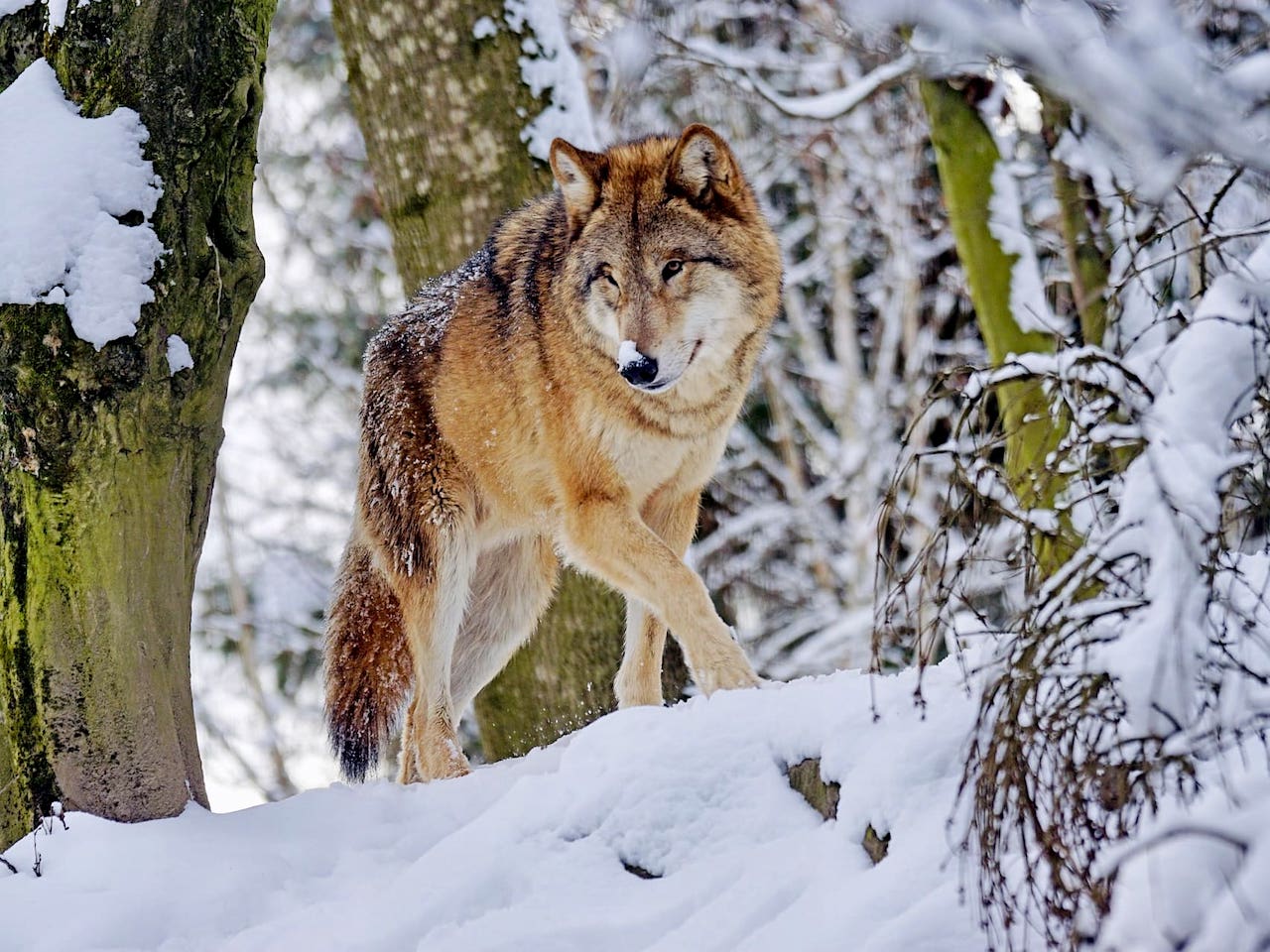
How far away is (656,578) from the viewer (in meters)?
4.70

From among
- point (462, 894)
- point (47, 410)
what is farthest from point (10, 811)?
point (462, 894)

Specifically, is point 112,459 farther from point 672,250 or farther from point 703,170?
point 703,170

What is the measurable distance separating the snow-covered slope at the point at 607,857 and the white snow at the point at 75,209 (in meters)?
1.36

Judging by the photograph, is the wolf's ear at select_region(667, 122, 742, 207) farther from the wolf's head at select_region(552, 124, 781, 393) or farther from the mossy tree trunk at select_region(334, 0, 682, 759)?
the mossy tree trunk at select_region(334, 0, 682, 759)

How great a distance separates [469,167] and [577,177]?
1.38 m

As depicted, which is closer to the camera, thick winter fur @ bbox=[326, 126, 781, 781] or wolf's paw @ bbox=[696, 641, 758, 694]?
wolf's paw @ bbox=[696, 641, 758, 694]

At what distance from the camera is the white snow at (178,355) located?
374 cm

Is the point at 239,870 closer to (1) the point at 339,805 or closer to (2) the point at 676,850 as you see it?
(1) the point at 339,805

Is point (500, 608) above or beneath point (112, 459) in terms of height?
beneath

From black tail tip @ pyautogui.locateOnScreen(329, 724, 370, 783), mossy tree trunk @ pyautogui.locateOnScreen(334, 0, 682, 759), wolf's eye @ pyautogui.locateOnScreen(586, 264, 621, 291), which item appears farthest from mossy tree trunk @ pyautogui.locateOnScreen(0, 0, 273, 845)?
mossy tree trunk @ pyautogui.locateOnScreen(334, 0, 682, 759)

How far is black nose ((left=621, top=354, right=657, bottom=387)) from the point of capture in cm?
455

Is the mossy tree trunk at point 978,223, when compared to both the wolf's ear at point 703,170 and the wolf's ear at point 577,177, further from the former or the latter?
the wolf's ear at point 577,177

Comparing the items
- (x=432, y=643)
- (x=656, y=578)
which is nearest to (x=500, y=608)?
(x=432, y=643)

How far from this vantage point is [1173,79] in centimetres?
169
